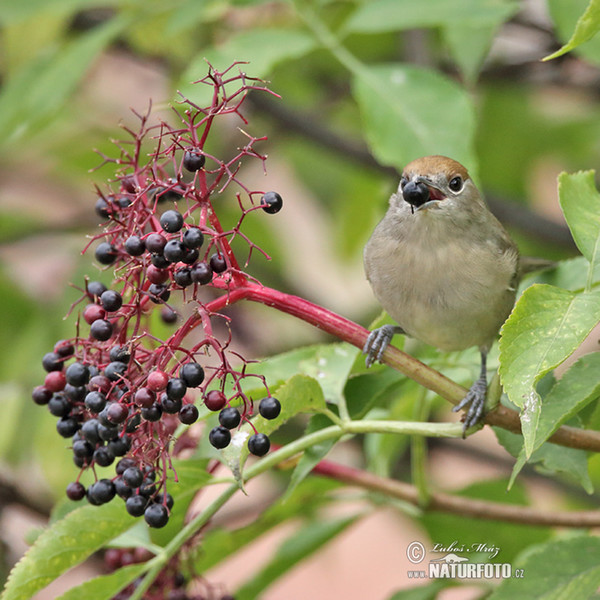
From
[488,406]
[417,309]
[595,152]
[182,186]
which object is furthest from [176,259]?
[595,152]

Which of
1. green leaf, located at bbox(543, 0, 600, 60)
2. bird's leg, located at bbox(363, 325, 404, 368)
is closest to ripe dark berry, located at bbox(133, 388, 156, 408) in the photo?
bird's leg, located at bbox(363, 325, 404, 368)

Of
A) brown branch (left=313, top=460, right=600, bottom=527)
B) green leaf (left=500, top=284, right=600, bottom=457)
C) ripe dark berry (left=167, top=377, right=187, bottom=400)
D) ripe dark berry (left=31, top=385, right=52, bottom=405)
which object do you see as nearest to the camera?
green leaf (left=500, top=284, right=600, bottom=457)

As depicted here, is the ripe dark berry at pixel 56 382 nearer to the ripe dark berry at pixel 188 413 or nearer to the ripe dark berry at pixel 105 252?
the ripe dark berry at pixel 105 252

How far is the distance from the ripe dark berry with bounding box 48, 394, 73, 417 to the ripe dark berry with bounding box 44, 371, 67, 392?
0.08 ft

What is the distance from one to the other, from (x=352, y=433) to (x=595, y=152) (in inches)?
146

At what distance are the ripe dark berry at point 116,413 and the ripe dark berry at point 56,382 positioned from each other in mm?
405

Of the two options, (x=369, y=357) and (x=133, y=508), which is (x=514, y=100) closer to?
(x=369, y=357)

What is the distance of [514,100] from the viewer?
17.6 feet

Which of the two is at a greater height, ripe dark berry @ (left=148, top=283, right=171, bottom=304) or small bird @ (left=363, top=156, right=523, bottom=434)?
small bird @ (left=363, top=156, right=523, bottom=434)

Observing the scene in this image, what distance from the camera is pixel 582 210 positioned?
224 centimetres

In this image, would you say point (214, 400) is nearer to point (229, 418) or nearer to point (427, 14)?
point (229, 418)

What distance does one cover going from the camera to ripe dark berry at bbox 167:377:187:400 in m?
2.02

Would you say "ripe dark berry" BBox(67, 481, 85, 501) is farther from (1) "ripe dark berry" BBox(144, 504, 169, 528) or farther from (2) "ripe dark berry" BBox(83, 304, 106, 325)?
(2) "ripe dark berry" BBox(83, 304, 106, 325)

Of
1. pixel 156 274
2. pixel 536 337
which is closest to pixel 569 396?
pixel 536 337
